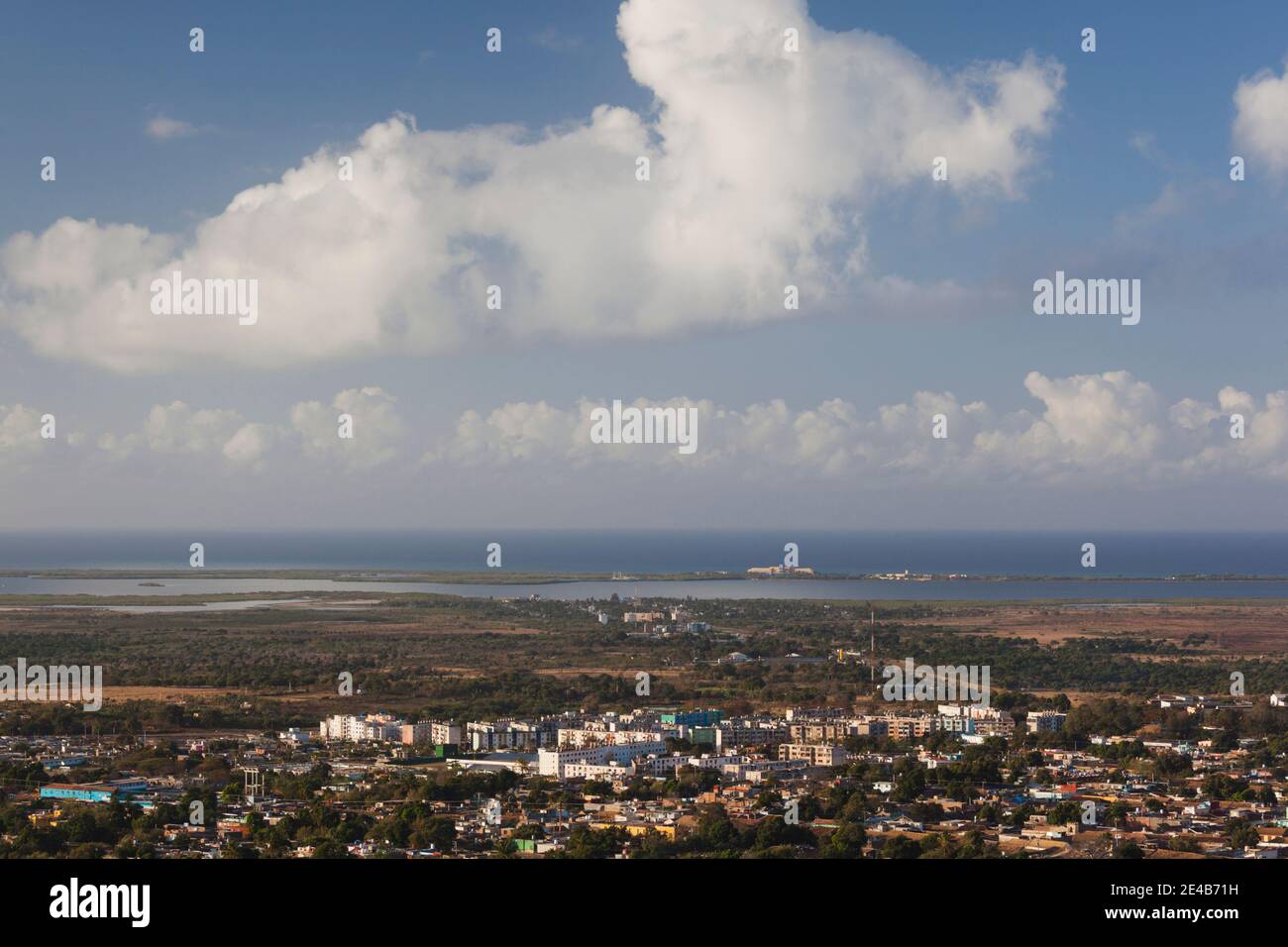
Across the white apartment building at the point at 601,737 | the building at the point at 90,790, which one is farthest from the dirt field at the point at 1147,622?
the building at the point at 90,790

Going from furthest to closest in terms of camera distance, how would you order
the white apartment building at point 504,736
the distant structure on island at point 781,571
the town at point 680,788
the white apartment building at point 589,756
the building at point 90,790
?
the distant structure on island at point 781,571 < the white apartment building at point 504,736 < the white apartment building at point 589,756 < the building at point 90,790 < the town at point 680,788

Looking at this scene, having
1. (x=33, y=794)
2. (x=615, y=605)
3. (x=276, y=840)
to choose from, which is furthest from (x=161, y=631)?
(x=276, y=840)

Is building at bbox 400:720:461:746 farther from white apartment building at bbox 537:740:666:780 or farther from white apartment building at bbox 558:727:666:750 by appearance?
white apartment building at bbox 537:740:666:780

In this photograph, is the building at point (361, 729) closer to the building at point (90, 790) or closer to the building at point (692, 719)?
the building at point (692, 719)

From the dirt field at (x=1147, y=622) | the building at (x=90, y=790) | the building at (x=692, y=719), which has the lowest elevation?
the dirt field at (x=1147, y=622)

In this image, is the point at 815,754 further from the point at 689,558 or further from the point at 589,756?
the point at 689,558

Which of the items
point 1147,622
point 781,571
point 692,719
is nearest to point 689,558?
point 781,571

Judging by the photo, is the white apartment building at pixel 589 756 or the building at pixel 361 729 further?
the building at pixel 361 729

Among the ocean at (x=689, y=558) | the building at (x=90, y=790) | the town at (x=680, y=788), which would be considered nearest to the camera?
the town at (x=680, y=788)

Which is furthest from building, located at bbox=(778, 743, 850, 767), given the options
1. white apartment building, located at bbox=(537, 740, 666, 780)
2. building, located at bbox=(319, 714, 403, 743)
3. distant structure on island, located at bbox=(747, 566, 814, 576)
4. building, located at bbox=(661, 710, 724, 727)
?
distant structure on island, located at bbox=(747, 566, 814, 576)
